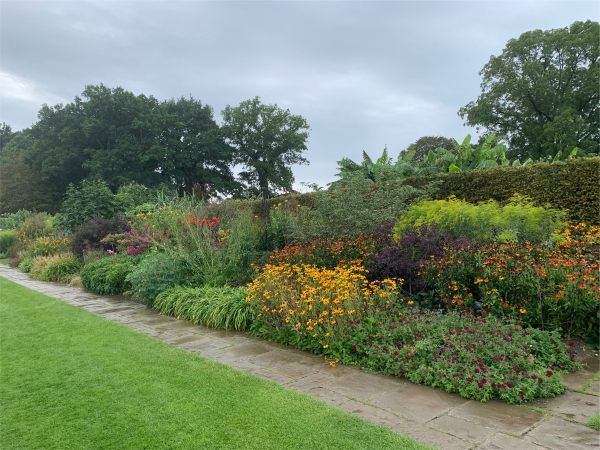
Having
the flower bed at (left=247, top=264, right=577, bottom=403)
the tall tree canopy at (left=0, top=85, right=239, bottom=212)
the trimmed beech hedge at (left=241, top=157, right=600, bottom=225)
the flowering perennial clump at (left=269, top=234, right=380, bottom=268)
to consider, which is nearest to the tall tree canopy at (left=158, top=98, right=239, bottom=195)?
the tall tree canopy at (left=0, top=85, right=239, bottom=212)

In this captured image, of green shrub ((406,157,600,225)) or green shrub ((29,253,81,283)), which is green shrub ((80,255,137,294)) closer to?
green shrub ((29,253,81,283))

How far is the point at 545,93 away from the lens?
2625 cm

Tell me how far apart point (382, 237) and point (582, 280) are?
2.86m

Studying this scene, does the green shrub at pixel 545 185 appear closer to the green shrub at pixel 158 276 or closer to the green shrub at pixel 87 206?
the green shrub at pixel 158 276

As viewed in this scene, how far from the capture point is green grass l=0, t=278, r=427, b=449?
282 cm

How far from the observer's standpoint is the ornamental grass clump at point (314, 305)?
15.3 feet

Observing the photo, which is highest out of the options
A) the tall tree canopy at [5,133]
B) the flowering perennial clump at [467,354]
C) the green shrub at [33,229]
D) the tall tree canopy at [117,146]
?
the tall tree canopy at [5,133]

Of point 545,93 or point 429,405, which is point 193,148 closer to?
point 545,93

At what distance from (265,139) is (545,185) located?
32163 millimetres

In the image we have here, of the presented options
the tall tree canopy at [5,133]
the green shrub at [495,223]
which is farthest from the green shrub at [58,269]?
the tall tree canopy at [5,133]

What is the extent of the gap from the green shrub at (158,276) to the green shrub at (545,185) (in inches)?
237

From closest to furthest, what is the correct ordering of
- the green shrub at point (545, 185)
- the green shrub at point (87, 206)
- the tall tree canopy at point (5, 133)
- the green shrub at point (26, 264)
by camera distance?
1. the green shrub at point (545, 185)
2. the green shrub at point (26, 264)
3. the green shrub at point (87, 206)
4. the tall tree canopy at point (5, 133)

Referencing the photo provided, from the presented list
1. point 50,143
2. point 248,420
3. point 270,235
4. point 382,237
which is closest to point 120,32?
point 270,235

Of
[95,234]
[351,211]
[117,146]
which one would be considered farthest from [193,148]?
[351,211]
